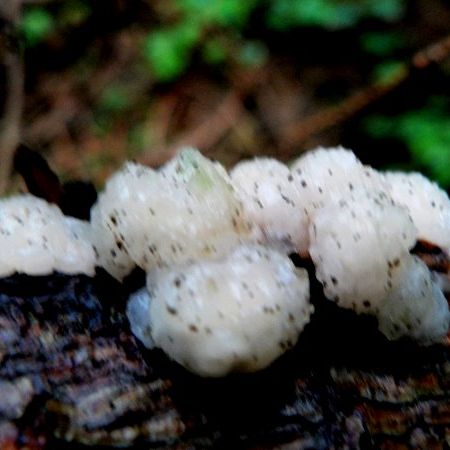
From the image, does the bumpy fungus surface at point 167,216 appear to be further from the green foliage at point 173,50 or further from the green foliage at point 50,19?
the green foliage at point 50,19

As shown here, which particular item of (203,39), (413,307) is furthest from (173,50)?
(413,307)

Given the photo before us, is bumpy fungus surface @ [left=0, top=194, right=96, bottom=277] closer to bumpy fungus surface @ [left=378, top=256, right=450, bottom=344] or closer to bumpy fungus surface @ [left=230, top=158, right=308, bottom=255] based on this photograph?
bumpy fungus surface @ [left=230, top=158, right=308, bottom=255]

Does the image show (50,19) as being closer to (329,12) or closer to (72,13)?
(72,13)

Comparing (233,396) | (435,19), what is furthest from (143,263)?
(435,19)

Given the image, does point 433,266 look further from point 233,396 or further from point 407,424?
point 233,396

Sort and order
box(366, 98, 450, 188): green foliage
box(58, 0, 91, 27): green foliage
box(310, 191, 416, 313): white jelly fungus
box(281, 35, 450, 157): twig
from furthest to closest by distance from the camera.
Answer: box(58, 0, 91, 27): green foliage
box(281, 35, 450, 157): twig
box(366, 98, 450, 188): green foliage
box(310, 191, 416, 313): white jelly fungus

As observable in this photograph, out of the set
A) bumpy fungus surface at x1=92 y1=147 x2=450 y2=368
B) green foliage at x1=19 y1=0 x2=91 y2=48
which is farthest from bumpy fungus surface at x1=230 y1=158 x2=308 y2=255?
green foliage at x1=19 y1=0 x2=91 y2=48
